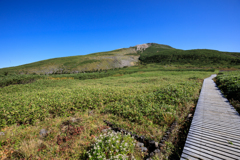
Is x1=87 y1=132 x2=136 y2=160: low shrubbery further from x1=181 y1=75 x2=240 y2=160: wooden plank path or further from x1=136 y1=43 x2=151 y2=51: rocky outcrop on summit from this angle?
x1=136 y1=43 x2=151 y2=51: rocky outcrop on summit

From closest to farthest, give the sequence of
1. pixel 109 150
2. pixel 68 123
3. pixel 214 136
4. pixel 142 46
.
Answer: pixel 109 150 < pixel 214 136 < pixel 68 123 < pixel 142 46

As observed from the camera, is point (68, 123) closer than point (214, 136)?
No

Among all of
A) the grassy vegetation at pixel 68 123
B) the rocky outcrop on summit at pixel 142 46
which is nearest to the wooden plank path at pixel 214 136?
the grassy vegetation at pixel 68 123

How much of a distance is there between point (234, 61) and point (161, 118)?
105514mm

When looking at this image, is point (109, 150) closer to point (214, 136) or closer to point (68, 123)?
point (68, 123)

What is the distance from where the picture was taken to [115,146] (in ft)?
15.2

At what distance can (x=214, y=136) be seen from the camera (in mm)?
5172

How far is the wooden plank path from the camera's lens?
4.19 meters

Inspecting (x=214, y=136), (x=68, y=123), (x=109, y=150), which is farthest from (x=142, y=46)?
(x=109, y=150)

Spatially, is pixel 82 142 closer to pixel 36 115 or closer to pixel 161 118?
pixel 36 115

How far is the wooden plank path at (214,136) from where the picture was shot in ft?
13.7

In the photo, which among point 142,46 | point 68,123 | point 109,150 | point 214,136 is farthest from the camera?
point 142,46

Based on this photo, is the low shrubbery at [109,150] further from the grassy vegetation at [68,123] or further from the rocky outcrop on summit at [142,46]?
the rocky outcrop on summit at [142,46]

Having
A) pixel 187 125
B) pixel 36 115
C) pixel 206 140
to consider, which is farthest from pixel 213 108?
pixel 36 115
